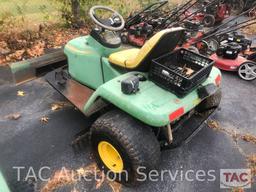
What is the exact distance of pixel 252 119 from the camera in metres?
4.07

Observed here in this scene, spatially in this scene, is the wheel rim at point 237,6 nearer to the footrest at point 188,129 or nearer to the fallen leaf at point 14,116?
the footrest at point 188,129

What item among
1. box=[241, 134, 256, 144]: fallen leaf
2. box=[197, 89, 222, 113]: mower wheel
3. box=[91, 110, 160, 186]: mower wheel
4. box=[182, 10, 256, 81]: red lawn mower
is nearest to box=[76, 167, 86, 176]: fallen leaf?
box=[91, 110, 160, 186]: mower wheel

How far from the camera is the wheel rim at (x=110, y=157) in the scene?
9.66 feet

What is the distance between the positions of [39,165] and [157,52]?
5.88ft

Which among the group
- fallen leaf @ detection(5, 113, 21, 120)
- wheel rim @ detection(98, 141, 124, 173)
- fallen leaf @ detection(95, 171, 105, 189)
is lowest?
fallen leaf @ detection(5, 113, 21, 120)

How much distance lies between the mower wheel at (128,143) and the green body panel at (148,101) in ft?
0.47

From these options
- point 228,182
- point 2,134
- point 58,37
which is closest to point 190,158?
point 228,182

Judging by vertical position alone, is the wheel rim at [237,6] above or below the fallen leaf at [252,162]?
below

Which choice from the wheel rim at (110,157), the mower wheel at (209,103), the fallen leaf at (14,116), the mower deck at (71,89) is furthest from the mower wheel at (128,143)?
the fallen leaf at (14,116)

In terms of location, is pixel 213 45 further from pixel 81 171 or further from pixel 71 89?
pixel 81 171

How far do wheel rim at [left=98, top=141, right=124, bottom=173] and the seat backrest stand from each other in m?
0.88

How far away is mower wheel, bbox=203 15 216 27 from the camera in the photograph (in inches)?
314

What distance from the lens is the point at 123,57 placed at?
3307 mm

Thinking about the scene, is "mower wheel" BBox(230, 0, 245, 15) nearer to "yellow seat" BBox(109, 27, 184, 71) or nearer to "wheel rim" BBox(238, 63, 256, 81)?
"wheel rim" BBox(238, 63, 256, 81)
